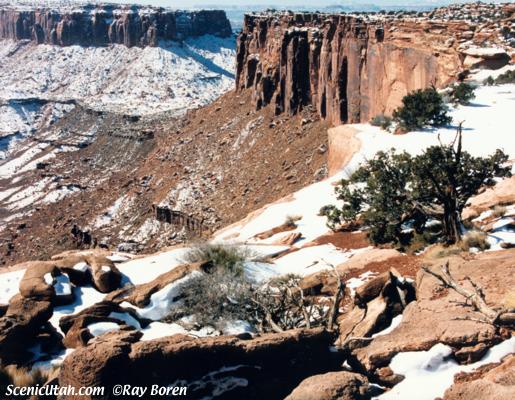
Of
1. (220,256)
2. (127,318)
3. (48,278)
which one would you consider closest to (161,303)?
(127,318)

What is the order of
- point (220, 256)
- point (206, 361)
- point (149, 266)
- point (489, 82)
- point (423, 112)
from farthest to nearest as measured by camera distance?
point (489, 82) → point (423, 112) → point (149, 266) → point (220, 256) → point (206, 361)

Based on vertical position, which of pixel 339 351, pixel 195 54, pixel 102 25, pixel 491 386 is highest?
pixel 102 25

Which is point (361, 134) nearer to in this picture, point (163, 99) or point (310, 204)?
point (310, 204)

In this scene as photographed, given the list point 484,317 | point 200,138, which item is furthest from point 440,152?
point 200,138

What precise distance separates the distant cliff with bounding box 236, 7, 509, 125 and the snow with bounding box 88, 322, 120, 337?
2610 cm

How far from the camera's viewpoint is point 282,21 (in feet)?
211

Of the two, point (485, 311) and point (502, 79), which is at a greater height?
point (502, 79)

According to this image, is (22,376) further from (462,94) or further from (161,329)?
(462,94)

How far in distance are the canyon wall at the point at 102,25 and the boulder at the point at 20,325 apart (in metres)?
130

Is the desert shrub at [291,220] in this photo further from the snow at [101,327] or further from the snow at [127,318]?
the snow at [101,327]

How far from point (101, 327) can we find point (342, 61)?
41.5 meters

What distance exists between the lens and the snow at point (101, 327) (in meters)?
10.6

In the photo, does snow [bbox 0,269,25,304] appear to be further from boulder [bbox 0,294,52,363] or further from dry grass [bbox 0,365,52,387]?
dry grass [bbox 0,365,52,387]

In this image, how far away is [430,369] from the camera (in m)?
7.96
